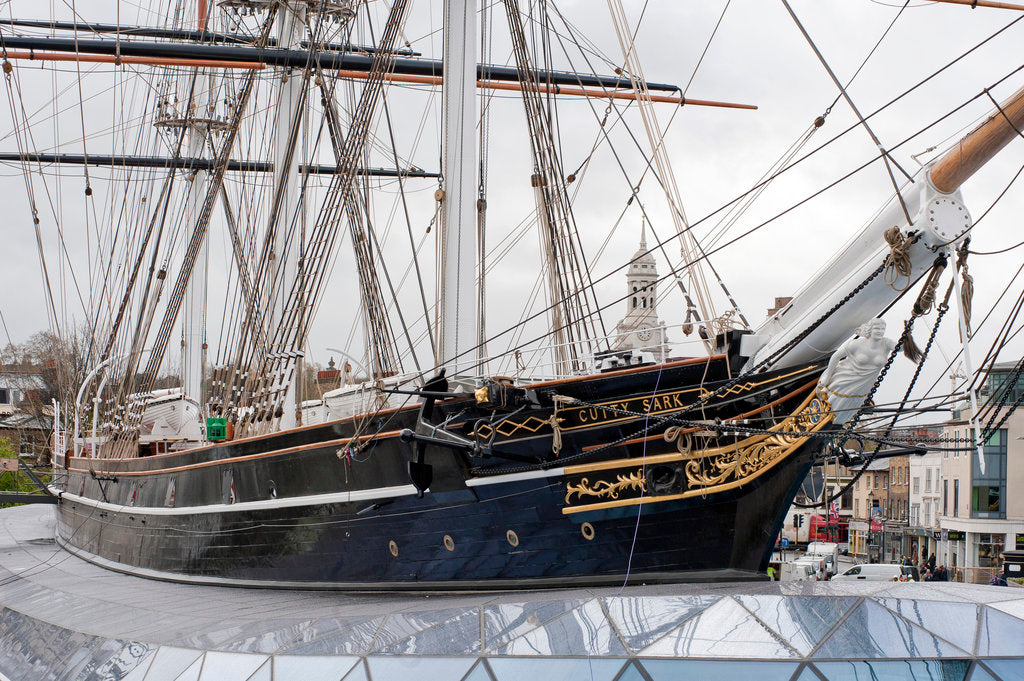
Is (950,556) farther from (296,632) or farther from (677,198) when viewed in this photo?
(296,632)

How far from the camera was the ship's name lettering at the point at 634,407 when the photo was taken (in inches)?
420

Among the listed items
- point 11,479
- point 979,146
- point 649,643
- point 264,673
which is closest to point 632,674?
point 649,643

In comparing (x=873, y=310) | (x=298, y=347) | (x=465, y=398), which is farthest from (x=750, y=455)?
(x=298, y=347)

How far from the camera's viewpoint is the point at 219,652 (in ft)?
32.5

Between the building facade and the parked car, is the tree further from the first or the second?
the building facade

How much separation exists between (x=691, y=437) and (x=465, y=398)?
8.35 feet

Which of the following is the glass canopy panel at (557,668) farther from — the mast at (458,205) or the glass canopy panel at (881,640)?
the mast at (458,205)

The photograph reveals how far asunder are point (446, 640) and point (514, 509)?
269 centimetres

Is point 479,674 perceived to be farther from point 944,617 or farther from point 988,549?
point 988,549

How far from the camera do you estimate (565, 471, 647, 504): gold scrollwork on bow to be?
423 inches

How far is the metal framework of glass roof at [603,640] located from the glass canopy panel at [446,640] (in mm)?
18

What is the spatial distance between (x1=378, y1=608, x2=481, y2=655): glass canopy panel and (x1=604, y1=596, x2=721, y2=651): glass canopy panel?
1158mm

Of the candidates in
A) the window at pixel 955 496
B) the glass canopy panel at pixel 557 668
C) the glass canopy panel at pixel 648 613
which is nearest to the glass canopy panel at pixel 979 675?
the glass canopy panel at pixel 648 613

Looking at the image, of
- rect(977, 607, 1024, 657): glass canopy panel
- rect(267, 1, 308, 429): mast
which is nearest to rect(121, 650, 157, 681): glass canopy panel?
rect(977, 607, 1024, 657): glass canopy panel
